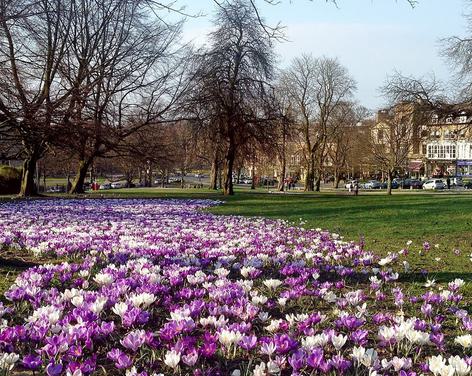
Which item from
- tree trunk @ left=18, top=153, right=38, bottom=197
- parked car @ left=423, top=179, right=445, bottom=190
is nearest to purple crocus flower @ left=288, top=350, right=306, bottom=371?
tree trunk @ left=18, top=153, right=38, bottom=197

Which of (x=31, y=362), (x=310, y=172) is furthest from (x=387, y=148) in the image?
(x=31, y=362)

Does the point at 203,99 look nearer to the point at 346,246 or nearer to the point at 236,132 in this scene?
the point at 236,132

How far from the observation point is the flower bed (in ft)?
9.90

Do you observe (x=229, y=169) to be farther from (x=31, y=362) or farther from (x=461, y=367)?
(x=461, y=367)

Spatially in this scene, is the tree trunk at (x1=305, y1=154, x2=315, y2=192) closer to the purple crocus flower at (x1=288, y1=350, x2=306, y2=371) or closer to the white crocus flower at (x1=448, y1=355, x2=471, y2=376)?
the purple crocus flower at (x1=288, y1=350, x2=306, y2=371)

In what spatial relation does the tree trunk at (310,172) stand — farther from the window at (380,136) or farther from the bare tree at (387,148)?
the window at (380,136)

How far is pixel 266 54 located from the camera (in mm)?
34469

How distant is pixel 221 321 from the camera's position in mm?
3551

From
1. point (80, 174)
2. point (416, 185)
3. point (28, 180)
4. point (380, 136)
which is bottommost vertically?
point (416, 185)

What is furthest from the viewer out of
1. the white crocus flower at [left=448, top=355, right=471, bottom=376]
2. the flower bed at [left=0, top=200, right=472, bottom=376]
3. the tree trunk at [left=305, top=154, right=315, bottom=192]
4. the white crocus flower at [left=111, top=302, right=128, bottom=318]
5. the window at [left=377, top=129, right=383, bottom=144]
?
the window at [left=377, top=129, right=383, bottom=144]

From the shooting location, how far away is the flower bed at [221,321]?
3.02 metres

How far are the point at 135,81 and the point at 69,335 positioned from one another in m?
32.7

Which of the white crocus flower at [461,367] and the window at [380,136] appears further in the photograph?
the window at [380,136]

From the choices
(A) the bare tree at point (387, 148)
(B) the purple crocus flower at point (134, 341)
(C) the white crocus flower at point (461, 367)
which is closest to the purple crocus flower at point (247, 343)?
(B) the purple crocus flower at point (134, 341)
